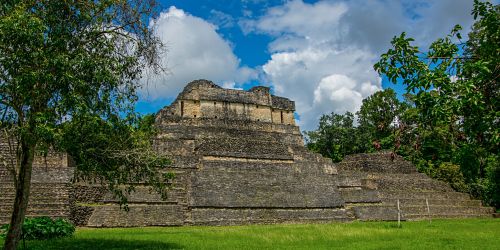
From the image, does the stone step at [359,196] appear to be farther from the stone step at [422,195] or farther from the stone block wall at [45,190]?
the stone block wall at [45,190]

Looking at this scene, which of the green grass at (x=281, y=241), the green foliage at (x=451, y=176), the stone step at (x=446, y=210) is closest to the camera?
the green grass at (x=281, y=241)

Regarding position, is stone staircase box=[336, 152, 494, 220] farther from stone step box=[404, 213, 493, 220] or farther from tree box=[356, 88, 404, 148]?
tree box=[356, 88, 404, 148]

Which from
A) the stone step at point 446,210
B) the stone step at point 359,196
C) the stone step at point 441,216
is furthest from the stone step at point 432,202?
the stone step at point 441,216

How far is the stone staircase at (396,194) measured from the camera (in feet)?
71.2

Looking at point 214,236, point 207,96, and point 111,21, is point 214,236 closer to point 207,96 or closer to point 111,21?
point 111,21

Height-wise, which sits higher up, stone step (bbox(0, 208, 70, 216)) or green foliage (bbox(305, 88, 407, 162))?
green foliage (bbox(305, 88, 407, 162))

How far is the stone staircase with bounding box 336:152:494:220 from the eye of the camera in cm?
2170

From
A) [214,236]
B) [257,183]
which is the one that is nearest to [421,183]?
[257,183]

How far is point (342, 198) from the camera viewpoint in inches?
837

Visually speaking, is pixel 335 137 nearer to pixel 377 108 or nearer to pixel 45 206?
pixel 377 108

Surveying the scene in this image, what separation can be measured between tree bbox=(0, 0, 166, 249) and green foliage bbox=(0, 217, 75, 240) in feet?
8.35

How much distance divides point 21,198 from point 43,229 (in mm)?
3023

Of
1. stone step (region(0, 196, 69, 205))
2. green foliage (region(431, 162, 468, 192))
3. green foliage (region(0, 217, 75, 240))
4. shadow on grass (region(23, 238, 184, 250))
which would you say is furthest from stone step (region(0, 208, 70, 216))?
green foliage (region(431, 162, 468, 192))

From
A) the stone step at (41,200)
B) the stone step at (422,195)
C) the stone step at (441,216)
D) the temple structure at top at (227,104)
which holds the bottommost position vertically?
the stone step at (441,216)
